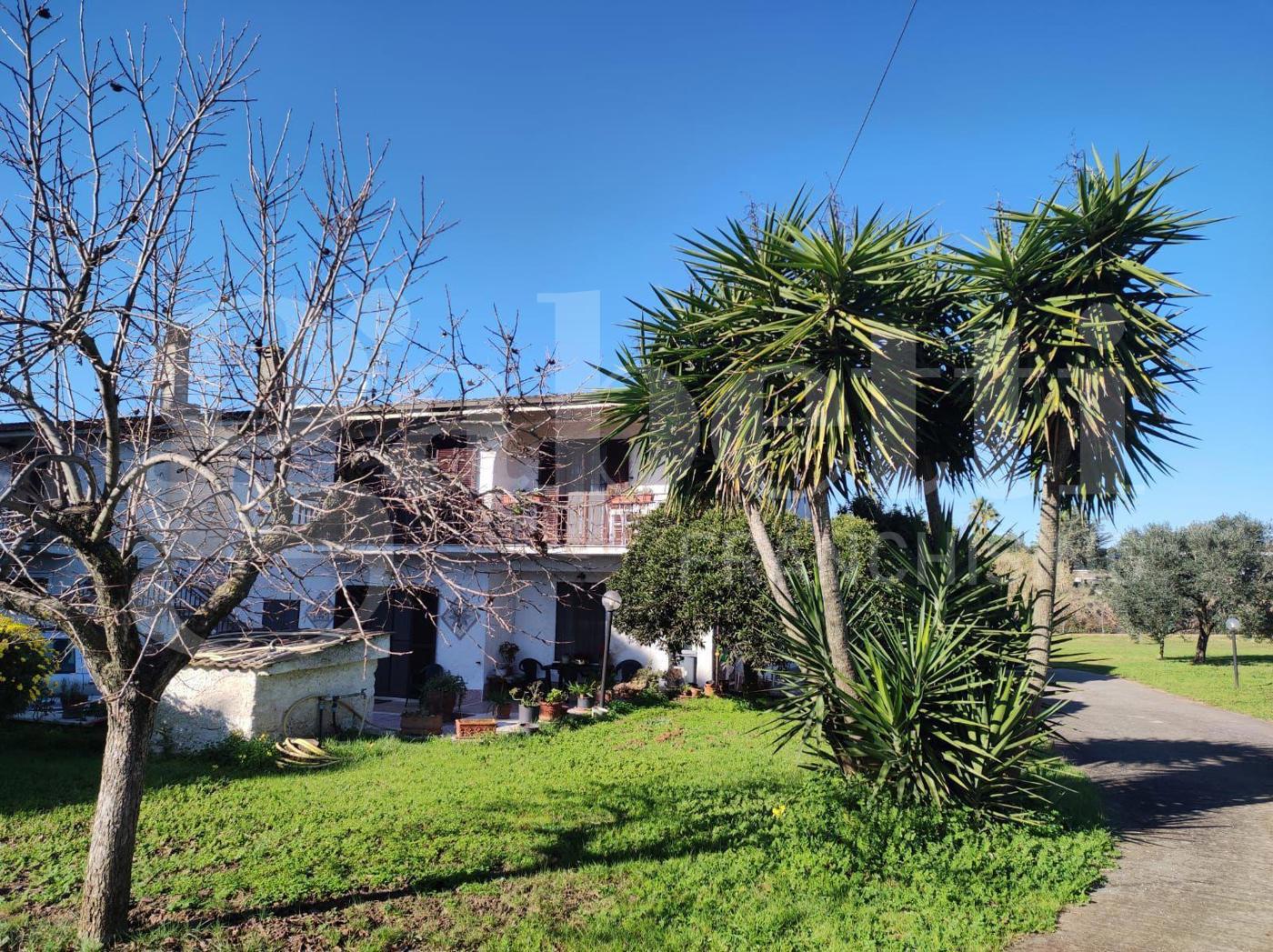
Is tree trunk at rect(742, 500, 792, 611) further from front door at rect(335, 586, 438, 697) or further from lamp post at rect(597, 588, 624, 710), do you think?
front door at rect(335, 586, 438, 697)

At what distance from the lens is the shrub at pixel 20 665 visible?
34.3 ft

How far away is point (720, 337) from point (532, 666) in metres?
10.4

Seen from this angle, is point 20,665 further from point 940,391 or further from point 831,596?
point 940,391

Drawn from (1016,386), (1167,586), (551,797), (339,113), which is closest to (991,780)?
(1016,386)

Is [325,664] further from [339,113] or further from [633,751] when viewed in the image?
[339,113]

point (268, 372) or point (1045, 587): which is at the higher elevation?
point (268, 372)

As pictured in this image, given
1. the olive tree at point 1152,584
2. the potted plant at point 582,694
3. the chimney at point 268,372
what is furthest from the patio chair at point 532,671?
the olive tree at point 1152,584

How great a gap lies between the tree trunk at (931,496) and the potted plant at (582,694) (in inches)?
298

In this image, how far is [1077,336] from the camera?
23.6 ft

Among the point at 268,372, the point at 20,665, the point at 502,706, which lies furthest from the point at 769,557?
the point at 20,665

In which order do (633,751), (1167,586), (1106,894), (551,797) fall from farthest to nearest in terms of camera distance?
(1167,586), (633,751), (551,797), (1106,894)

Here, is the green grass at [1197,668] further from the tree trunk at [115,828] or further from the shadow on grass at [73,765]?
the shadow on grass at [73,765]

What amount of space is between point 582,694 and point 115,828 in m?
9.59

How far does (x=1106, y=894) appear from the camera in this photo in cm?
582
